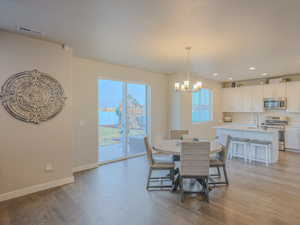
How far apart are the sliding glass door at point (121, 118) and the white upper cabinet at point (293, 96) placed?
493cm

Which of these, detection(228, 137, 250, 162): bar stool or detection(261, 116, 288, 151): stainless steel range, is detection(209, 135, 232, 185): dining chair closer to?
detection(228, 137, 250, 162): bar stool

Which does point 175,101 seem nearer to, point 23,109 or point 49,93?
point 49,93

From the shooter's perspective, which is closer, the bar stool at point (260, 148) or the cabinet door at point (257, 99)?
the bar stool at point (260, 148)

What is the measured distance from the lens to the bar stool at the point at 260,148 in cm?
457

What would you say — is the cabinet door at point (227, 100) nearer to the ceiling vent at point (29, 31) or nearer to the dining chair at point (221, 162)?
the dining chair at point (221, 162)

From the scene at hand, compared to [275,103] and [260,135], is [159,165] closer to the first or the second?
[260,135]

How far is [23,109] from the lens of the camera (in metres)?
2.96

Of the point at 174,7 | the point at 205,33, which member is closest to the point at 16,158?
the point at 174,7

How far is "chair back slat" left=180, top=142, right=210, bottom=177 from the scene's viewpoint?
2695 millimetres

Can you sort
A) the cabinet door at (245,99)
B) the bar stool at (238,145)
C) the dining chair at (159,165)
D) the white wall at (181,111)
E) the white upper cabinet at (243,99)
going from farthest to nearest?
the cabinet door at (245,99) < the white upper cabinet at (243,99) < the white wall at (181,111) < the bar stool at (238,145) < the dining chair at (159,165)

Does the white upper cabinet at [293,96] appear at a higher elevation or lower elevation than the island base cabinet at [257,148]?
higher

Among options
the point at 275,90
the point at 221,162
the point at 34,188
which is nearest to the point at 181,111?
the point at 221,162

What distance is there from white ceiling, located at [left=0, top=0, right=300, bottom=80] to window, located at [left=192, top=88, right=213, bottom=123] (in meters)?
2.89

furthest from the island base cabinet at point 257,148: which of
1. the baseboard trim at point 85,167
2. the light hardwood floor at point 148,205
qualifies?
the baseboard trim at point 85,167
